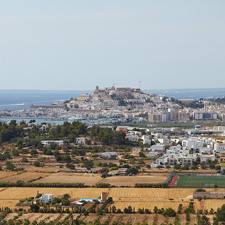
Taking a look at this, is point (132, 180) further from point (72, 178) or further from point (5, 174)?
point (5, 174)

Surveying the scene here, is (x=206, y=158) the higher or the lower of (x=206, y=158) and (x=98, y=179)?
the higher

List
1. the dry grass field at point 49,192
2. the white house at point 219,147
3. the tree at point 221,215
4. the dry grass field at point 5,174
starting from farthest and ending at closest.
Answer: the white house at point 219,147, the dry grass field at point 5,174, the dry grass field at point 49,192, the tree at point 221,215

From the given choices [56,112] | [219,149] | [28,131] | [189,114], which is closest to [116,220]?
[219,149]

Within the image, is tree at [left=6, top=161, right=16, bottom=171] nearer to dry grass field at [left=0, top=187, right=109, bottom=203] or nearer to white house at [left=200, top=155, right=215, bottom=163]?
dry grass field at [left=0, top=187, right=109, bottom=203]

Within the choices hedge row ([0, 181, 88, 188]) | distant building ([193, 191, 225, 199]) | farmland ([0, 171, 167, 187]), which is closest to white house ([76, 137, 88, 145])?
farmland ([0, 171, 167, 187])

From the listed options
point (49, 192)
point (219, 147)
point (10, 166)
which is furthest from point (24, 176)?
point (219, 147)

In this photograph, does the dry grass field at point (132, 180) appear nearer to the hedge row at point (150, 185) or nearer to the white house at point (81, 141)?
the hedge row at point (150, 185)

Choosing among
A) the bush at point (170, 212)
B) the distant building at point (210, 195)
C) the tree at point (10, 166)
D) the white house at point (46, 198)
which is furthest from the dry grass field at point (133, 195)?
the tree at point (10, 166)
